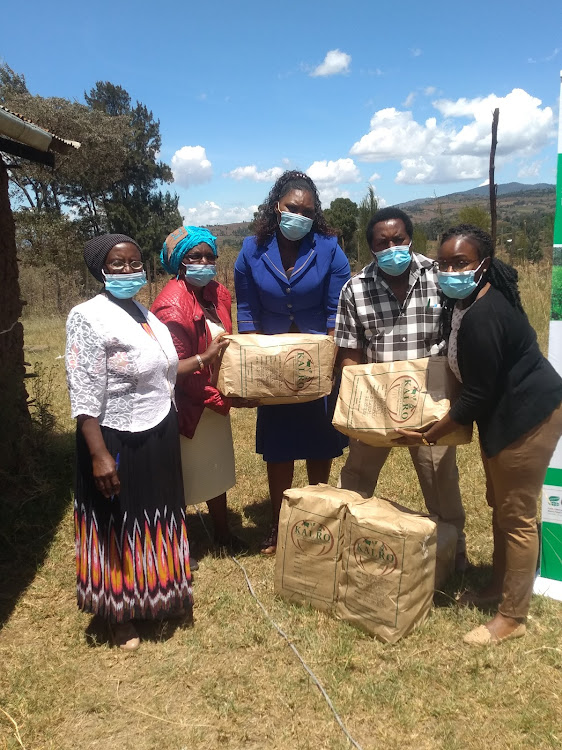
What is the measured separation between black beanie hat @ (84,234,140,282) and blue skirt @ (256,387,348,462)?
1352 millimetres

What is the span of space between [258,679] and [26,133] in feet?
11.3

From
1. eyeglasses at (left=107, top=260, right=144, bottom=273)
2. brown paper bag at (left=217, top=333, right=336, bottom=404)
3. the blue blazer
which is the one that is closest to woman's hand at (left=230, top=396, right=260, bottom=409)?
brown paper bag at (left=217, top=333, right=336, bottom=404)

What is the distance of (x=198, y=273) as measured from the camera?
297 cm

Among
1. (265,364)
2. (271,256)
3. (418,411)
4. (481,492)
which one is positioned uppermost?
(271,256)

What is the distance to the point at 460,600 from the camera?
9.51 feet

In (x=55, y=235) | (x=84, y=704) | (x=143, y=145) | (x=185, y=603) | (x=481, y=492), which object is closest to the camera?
(x=84, y=704)

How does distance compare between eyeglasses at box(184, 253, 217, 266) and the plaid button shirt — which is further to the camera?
eyeglasses at box(184, 253, 217, 266)

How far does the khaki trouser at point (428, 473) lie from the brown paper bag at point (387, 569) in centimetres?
41

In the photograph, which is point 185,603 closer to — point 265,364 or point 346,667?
point 346,667

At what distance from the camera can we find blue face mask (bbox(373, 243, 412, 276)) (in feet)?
8.71

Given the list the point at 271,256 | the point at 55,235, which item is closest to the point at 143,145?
Answer: the point at 55,235

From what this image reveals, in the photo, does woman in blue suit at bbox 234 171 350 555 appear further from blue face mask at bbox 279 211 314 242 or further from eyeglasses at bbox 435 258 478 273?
eyeglasses at bbox 435 258 478 273

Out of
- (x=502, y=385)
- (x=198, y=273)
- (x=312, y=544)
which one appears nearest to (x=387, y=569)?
(x=312, y=544)

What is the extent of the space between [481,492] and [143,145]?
35.6 m
